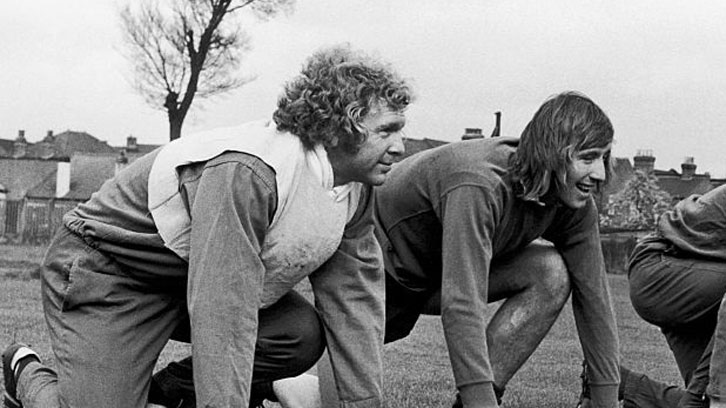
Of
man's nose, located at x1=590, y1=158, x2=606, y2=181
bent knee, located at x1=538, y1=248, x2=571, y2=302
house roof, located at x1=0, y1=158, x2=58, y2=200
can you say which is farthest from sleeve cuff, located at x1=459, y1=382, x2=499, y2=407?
house roof, located at x1=0, y1=158, x2=58, y2=200

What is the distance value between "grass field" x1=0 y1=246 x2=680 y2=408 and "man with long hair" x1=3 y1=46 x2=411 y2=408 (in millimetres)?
1295

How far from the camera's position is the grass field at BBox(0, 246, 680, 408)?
18.3 feet

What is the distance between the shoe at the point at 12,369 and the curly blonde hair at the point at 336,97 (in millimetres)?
1426

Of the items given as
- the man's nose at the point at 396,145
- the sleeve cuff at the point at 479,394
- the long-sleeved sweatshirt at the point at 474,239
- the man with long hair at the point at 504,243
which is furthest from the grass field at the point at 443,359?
the man's nose at the point at 396,145

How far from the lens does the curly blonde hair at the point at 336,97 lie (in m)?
3.49

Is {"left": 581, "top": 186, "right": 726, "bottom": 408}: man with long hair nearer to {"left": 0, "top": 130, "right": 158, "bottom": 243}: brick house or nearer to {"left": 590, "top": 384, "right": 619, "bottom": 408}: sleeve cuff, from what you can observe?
{"left": 590, "top": 384, "right": 619, "bottom": 408}: sleeve cuff

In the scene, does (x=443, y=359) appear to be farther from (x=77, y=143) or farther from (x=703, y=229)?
(x=77, y=143)

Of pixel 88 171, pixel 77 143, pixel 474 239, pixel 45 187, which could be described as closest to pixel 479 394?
pixel 474 239

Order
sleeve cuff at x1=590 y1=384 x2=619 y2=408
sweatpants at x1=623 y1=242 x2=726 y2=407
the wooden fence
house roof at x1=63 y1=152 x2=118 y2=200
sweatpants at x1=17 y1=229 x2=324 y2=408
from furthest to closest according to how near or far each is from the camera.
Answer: house roof at x1=63 y1=152 x2=118 y2=200 → the wooden fence → sweatpants at x1=623 y1=242 x2=726 y2=407 → sleeve cuff at x1=590 y1=384 x2=619 y2=408 → sweatpants at x1=17 y1=229 x2=324 y2=408

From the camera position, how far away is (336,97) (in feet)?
11.4

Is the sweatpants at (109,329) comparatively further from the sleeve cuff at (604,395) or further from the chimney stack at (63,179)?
the chimney stack at (63,179)

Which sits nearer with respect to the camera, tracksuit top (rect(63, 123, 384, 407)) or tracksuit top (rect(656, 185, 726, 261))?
tracksuit top (rect(63, 123, 384, 407))

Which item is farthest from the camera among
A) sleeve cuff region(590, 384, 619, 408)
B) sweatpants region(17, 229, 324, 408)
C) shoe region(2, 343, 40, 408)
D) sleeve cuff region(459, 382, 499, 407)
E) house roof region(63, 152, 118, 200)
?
house roof region(63, 152, 118, 200)

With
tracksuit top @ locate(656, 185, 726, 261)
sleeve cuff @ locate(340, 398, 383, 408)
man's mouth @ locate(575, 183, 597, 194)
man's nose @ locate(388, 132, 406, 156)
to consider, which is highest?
man's nose @ locate(388, 132, 406, 156)
